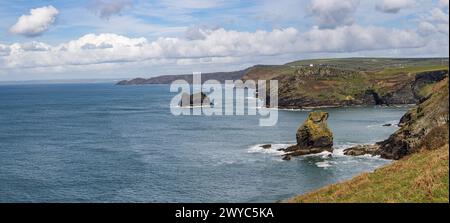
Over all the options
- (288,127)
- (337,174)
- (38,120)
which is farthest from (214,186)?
(38,120)

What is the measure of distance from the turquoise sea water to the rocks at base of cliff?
1855 mm

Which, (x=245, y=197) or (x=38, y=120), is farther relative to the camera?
(x=38, y=120)

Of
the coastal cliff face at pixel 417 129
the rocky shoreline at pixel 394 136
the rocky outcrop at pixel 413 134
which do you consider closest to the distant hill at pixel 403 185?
the coastal cliff face at pixel 417 129

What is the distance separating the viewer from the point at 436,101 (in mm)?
82438

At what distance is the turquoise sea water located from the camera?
69812mm

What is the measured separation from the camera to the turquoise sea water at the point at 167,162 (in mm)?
69812

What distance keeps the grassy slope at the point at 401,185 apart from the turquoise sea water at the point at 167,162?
36649 millimetres

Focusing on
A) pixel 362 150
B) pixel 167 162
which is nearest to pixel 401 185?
pixel 167 162

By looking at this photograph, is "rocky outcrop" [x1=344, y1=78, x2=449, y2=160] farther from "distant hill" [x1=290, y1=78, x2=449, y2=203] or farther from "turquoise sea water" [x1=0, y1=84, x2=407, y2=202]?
"distant hill" [x1=290, y1=78, x2=449, y2=203]

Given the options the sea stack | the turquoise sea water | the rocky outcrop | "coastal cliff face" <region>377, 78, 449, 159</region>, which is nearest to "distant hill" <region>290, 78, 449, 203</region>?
the turquoise sea water

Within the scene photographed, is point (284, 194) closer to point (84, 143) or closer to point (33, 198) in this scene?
point (33, 198)

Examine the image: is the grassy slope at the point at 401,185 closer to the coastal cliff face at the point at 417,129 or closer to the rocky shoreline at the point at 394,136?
the coastal cliff face at the point at 417,129

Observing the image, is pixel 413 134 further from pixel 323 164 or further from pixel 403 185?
pixel 403 185
